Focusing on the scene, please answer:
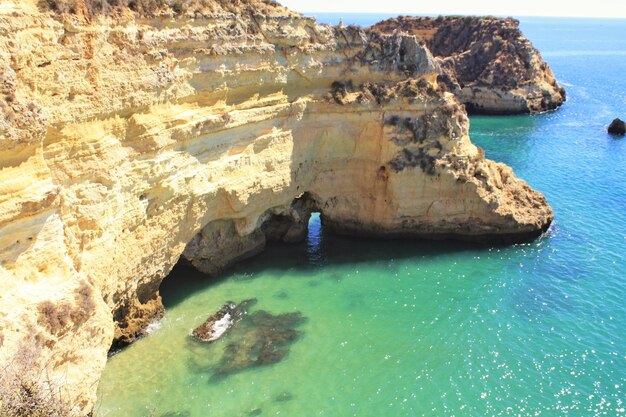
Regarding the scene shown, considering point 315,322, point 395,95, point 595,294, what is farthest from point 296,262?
point 595,294

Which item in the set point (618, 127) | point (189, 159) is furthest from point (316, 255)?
point (618, 127)

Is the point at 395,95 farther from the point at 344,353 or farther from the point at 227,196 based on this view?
the point at 344,353

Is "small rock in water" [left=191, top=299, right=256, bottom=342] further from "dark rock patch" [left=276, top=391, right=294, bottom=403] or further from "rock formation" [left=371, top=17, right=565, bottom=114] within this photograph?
"rock formation" [left=371, top=17, right=565, bottom=114]

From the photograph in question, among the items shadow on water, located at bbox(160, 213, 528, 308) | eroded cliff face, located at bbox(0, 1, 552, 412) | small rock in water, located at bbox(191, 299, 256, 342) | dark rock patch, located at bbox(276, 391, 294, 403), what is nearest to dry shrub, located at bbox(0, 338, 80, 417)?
eroded cliff face, located at bbox(0, 1, 552, 412)

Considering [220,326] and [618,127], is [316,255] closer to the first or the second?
[220,326]

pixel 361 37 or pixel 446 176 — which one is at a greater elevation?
pixel 361 37

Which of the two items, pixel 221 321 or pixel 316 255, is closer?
pixel 221 321
